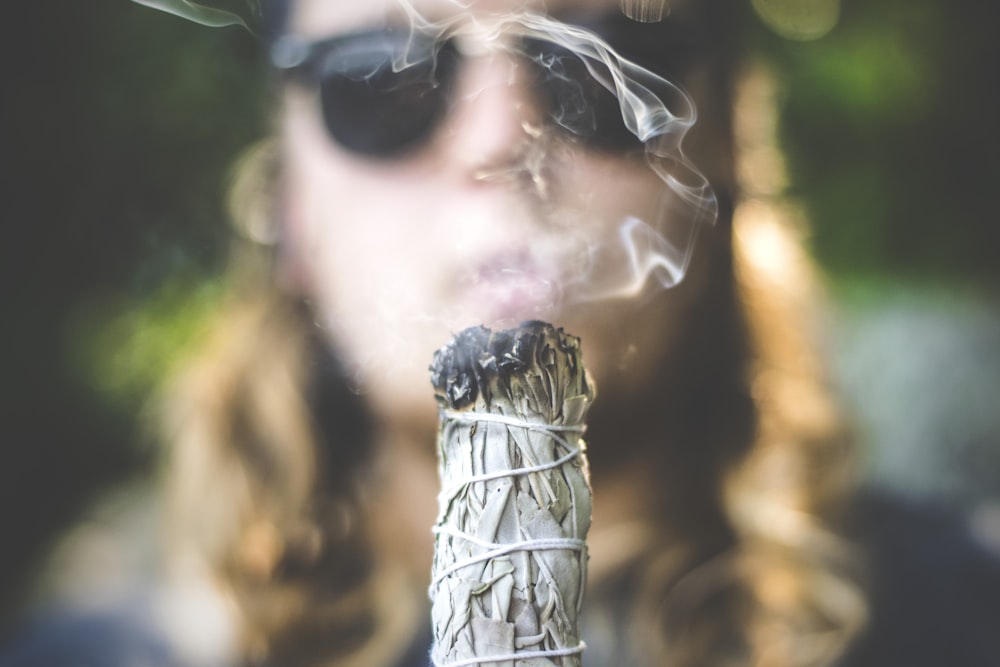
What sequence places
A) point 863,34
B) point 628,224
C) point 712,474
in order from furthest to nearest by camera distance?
point 863,34, point 712,474, point 628,224

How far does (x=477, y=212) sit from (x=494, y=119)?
120mm

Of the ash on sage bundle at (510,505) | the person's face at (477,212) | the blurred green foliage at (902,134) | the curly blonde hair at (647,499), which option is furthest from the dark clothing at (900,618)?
the ash on sage bundle at (510,505)

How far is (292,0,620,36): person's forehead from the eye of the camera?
43.6 inches

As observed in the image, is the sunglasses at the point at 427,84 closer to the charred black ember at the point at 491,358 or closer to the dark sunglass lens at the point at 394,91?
the dark sunglass lens at the point at 394,91

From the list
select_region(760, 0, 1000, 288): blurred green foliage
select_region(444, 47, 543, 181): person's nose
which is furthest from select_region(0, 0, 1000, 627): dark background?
select_region(444, 47, 543, 181): person's nose

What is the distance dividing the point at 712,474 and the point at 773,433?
143mm

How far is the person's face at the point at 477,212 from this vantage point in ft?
3.50

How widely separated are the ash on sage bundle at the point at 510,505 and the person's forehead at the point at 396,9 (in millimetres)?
595

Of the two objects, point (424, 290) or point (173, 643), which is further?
point (173, 643)

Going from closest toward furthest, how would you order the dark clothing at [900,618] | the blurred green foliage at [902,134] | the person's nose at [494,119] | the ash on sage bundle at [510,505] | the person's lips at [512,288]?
the ash on sage bundle at [510,505] < the person's lips at [512,288] < the person's nose at [494,119] < the dark clothing at [900,618] < the blurred green foliage at [902,134]

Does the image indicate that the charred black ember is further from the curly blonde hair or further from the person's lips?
the curly blonde hair

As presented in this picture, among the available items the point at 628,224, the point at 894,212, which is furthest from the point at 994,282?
the point at 628,224

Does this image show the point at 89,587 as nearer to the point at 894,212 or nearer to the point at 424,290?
the point at 424,290

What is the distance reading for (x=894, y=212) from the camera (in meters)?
1.61
